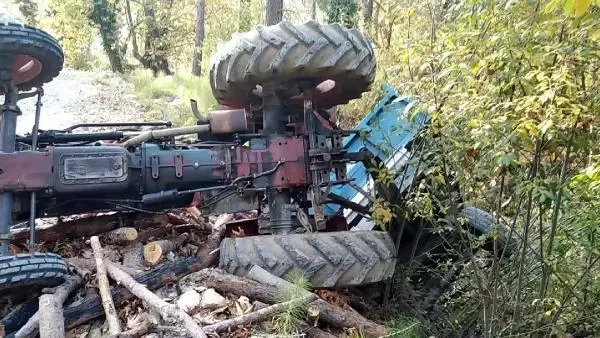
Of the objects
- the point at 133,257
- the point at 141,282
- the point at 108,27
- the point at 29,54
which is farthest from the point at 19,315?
the point at 108,27

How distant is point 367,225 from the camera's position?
443 cm

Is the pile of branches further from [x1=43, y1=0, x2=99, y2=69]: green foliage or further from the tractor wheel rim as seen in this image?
[x1=43, y1=0, x2=99, y2=69]: green foliage

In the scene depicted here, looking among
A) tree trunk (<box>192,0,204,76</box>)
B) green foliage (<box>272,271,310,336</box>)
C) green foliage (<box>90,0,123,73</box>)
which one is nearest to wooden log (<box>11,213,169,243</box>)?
green foliage (<box>272,271,310,336</box>)

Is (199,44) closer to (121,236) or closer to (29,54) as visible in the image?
(121,236)

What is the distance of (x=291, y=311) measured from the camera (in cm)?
280

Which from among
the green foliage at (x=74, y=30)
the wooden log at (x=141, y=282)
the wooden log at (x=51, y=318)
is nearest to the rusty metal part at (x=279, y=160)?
the wooden log at (x=141, y=282)

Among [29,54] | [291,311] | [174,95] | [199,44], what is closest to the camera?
[291,311]

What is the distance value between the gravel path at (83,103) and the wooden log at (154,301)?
6.50 metres

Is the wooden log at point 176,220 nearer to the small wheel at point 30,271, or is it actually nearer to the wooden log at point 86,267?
the wooden log at point 86,267

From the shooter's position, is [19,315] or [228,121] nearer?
[19,315]

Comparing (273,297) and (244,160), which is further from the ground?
(244,160)

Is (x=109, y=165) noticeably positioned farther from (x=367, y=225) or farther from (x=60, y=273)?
(x=367, y=225)

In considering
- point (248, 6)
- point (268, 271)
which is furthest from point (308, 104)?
point (248, 6)

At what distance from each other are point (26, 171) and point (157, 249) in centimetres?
91
